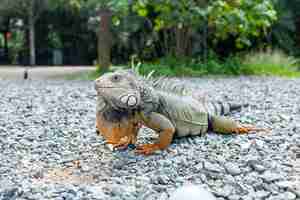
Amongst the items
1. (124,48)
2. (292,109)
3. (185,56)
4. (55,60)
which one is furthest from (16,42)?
(292,109)

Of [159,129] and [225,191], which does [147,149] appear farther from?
[225,191]

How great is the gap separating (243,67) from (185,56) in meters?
1.57

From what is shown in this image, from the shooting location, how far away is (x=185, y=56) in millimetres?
11656

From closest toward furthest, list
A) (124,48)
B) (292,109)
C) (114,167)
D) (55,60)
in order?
(114,167), (292,109), (124,48), (55,60)

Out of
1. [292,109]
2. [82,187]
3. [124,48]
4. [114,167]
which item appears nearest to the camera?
[82,187]

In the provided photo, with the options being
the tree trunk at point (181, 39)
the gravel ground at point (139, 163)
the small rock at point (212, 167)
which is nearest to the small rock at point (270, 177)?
the gravel ground at point (139, 163)

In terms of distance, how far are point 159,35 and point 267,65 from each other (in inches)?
151

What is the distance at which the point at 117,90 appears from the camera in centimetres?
276

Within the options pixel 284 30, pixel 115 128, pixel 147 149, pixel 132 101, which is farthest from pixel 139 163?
pixel 284 30

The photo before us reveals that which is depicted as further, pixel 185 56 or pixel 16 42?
pixel 16 42

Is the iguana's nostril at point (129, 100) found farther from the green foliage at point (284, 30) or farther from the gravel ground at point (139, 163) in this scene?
the green foliage at point (284, 30)

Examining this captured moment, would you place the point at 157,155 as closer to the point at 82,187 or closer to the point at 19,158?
the point at 82,187

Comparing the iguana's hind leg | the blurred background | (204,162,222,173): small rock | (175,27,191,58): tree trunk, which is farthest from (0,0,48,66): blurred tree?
(204,162,222,173): small rock

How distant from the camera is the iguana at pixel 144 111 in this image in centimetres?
278
